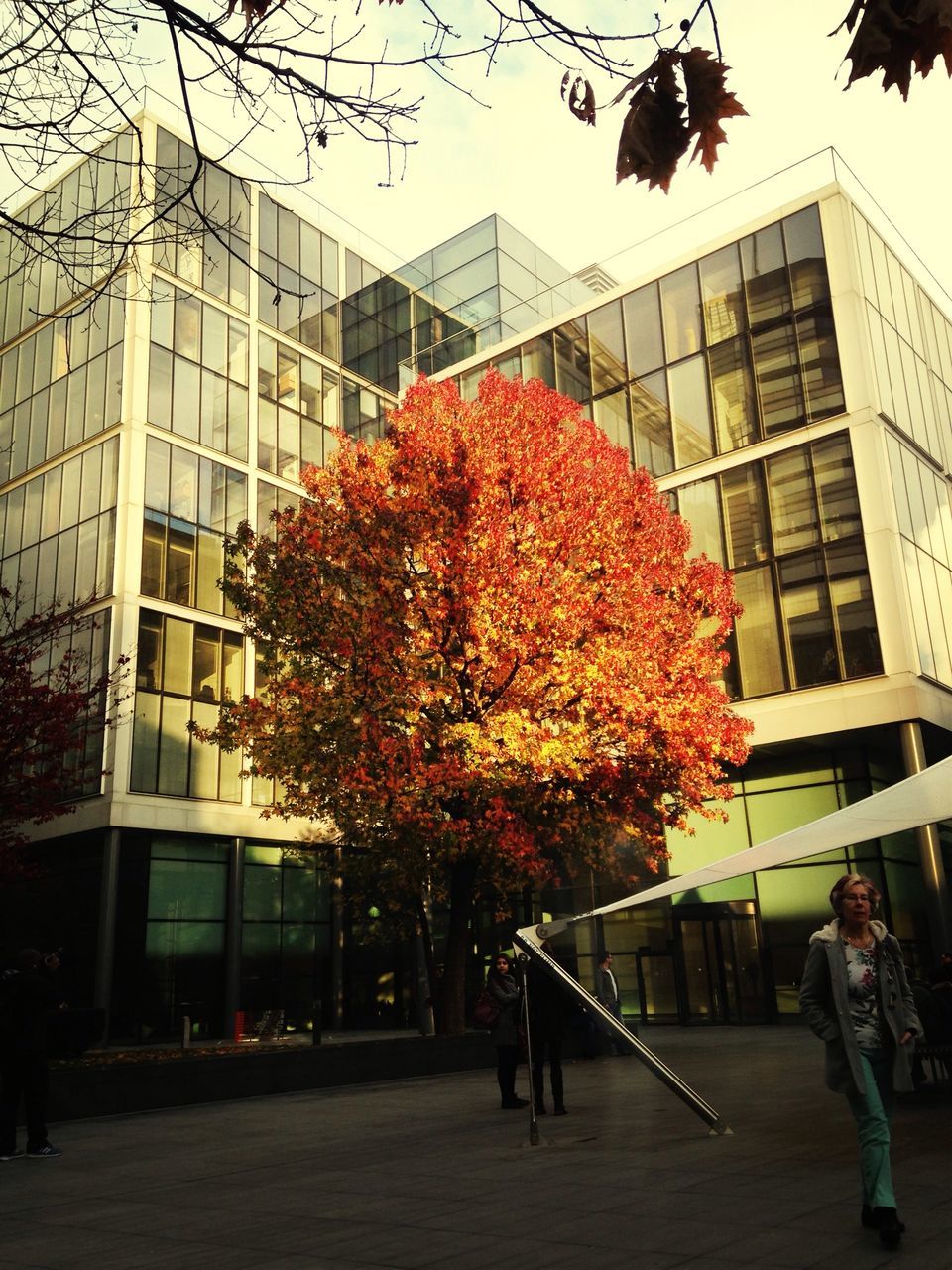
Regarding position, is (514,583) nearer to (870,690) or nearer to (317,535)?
(317,535)

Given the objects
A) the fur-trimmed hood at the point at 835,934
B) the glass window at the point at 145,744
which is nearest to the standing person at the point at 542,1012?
the fur-trimmed hood at the point at 835,934

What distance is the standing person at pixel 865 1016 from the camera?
531cm

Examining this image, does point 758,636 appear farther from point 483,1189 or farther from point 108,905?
point 483,1189

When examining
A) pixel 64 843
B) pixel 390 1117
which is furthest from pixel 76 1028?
pixel 64 843

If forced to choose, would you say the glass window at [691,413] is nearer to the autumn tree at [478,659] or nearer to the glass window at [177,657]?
the autumn tree at [478,659]

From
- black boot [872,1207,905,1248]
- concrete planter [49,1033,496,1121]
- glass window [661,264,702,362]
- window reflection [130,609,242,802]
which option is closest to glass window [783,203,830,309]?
glass window [661,264,702,362]

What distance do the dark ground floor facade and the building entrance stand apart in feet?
0.11

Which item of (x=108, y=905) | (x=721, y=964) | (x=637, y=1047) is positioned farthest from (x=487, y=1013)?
(x=108, y=905)

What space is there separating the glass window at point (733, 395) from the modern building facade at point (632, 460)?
71 millimetres

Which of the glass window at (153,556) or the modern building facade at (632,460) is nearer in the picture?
the modern building facade at (632,460)

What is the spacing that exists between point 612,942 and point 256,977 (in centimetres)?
963

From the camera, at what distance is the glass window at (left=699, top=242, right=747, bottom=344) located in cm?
2717

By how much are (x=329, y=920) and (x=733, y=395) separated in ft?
60.4

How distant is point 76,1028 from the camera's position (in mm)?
14094
